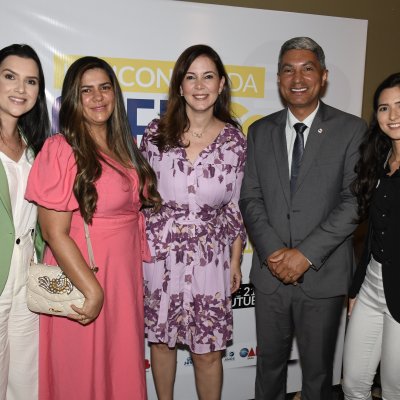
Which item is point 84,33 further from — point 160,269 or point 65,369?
point 65,369

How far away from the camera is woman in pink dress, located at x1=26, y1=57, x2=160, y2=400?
2.17 meters

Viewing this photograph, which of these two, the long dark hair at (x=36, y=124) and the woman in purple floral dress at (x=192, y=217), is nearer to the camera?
the long dark hair at (x=36, y=124)

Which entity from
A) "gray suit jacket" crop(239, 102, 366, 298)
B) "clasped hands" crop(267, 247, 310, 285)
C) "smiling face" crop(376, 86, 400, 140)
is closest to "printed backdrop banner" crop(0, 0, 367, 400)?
"gray suit jacket" crop(239, 102, 366, 298)

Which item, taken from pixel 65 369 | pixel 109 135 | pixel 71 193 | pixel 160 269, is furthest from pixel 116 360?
pixel 109 135

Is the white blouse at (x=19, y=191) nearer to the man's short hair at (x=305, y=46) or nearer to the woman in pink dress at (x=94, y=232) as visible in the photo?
the woman in pink dress at (x=94, y=232)

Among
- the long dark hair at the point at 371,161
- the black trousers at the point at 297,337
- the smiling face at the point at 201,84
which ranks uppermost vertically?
the smiling face at the point at 201,84

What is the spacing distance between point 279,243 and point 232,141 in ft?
1.97

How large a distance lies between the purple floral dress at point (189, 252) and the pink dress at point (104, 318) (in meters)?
0.20

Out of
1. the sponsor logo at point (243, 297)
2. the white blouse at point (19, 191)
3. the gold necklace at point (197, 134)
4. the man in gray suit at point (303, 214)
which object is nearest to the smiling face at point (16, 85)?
the white blouse at point (19, 191)

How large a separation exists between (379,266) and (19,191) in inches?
64.3

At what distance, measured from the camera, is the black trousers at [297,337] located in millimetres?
2680

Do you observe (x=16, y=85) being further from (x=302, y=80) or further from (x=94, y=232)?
(x=302, y=80)

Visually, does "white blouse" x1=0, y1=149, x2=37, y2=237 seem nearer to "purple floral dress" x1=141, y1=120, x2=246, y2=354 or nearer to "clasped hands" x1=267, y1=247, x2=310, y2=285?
"purple floral dress" x1=141, y1=120, x2=246, y2=354

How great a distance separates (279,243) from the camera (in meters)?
2.65
